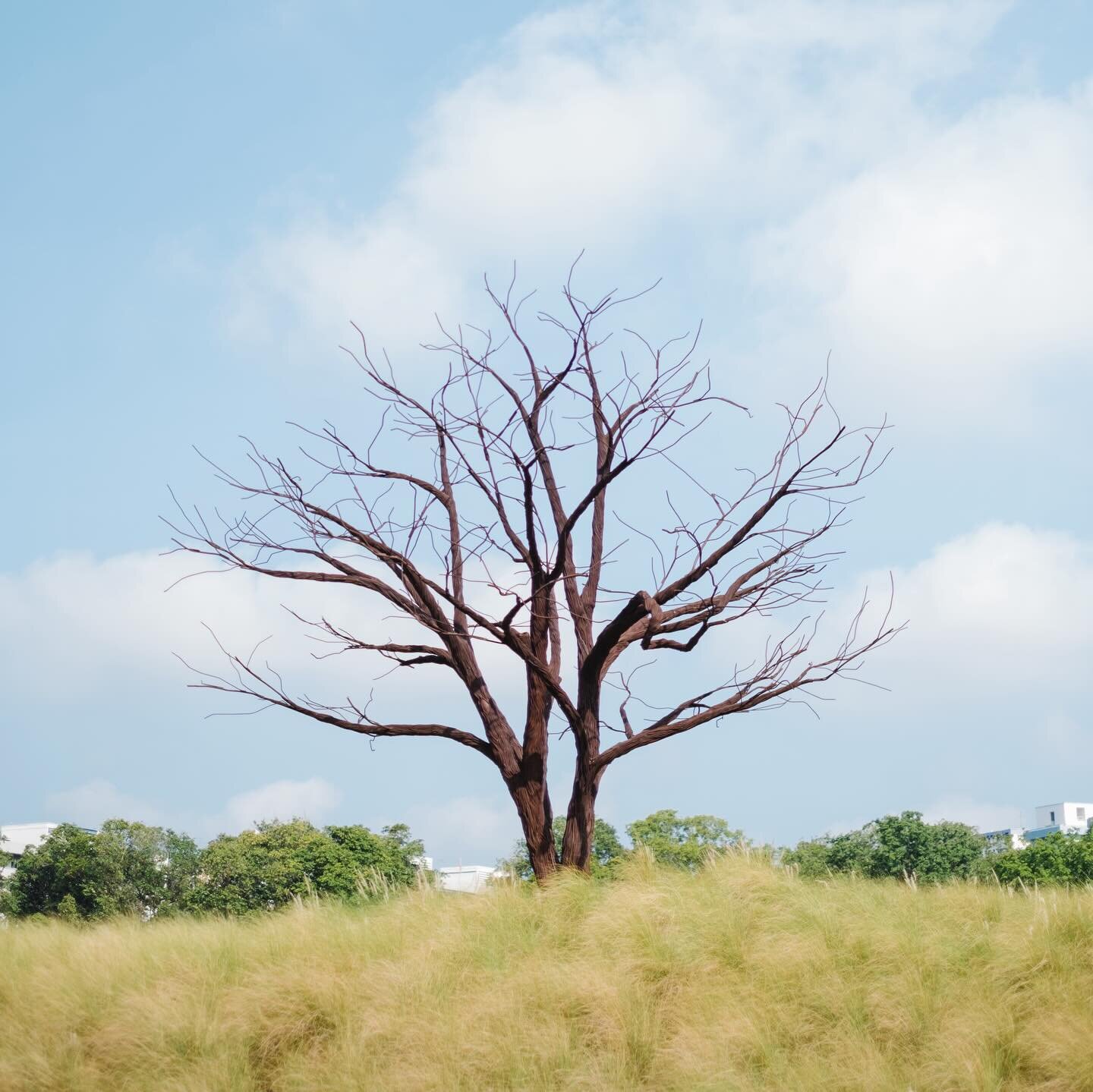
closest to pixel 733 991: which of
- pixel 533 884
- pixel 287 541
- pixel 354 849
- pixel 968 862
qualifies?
pixel 533 884

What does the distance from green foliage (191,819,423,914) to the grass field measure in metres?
29.7

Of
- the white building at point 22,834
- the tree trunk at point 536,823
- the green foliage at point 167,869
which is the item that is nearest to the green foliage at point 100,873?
the green foliage at point 167,869

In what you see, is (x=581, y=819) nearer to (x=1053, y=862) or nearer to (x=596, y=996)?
(x=596, y=996)

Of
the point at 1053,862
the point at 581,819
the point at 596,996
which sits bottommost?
the point at 1053,862

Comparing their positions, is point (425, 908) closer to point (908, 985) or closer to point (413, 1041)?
point (413, 1041)

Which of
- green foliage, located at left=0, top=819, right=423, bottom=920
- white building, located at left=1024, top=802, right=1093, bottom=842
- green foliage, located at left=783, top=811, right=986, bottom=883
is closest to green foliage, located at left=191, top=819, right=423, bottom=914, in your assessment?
green foliage, located at left=0, top=819, right=423, bottom=920

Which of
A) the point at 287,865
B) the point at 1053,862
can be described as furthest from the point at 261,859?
the point at 1053,862

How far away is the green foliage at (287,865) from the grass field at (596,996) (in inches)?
1168

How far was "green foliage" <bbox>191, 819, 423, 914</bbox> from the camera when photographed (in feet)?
124

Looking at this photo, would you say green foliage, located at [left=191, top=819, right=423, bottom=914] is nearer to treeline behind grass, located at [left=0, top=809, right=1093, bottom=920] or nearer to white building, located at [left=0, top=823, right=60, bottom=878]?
treeline behind grass, located at [left=0, top=809, right=1093, bottom=920]

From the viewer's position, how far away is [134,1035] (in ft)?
23.1

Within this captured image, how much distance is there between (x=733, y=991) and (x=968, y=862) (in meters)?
31.1

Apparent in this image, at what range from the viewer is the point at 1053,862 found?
3066cm

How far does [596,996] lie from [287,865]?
1348 inches
